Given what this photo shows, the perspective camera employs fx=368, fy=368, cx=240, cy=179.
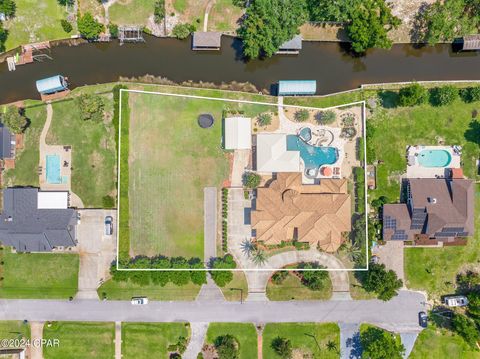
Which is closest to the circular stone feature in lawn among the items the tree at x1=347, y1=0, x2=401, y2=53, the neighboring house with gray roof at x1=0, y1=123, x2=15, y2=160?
the tree at x1=347, y1=0, x2=401, y2=53

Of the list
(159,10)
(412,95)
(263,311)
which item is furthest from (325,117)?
(263,311)

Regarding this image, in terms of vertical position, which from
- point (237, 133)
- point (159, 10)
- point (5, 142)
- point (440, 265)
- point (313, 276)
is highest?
point (159, 10)

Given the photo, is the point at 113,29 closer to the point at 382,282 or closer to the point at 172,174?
the point at 172,174

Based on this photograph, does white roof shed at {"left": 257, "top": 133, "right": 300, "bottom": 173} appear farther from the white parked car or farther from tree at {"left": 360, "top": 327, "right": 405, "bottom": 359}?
the white parked car

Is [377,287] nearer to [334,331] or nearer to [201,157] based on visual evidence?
[334,331]

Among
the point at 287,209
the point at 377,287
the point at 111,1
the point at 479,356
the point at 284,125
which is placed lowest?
the point at 479,356

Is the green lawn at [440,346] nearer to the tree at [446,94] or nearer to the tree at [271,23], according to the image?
the tree at [446,94]

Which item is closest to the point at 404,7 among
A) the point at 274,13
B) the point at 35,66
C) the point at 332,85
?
the point at 332,85
